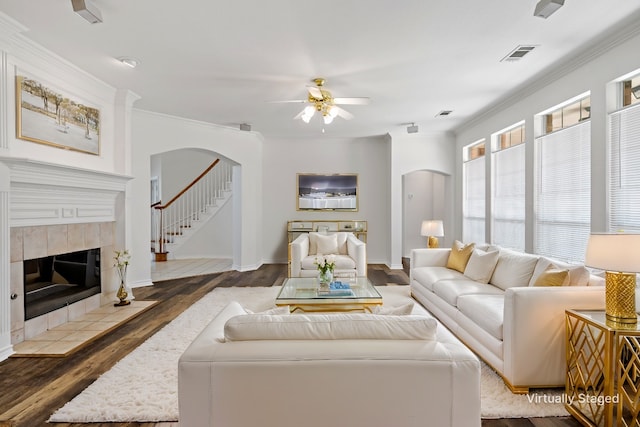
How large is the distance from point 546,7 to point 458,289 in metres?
2.53

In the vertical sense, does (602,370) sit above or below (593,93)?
below

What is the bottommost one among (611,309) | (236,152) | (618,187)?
(611,309)

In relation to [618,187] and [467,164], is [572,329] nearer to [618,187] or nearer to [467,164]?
[618,187]

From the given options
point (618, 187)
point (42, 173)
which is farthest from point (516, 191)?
point (42, 173)

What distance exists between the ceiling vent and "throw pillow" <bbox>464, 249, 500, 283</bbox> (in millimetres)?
2095

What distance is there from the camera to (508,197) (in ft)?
17.5

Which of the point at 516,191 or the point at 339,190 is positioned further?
the point at 339,190

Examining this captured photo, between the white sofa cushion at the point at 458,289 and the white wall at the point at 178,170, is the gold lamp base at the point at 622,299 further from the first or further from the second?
the white wall at the point at 178,170

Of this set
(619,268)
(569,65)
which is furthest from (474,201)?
(619,268)

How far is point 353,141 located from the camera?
8.05 meters

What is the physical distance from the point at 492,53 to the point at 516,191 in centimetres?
230

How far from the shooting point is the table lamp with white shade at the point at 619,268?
6.59 ft

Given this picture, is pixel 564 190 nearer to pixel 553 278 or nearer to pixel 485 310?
pixel 553 278

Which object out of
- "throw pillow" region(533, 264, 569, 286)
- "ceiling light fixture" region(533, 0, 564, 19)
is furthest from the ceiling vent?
"throw pillow" region(533, 264, 569, 286)
